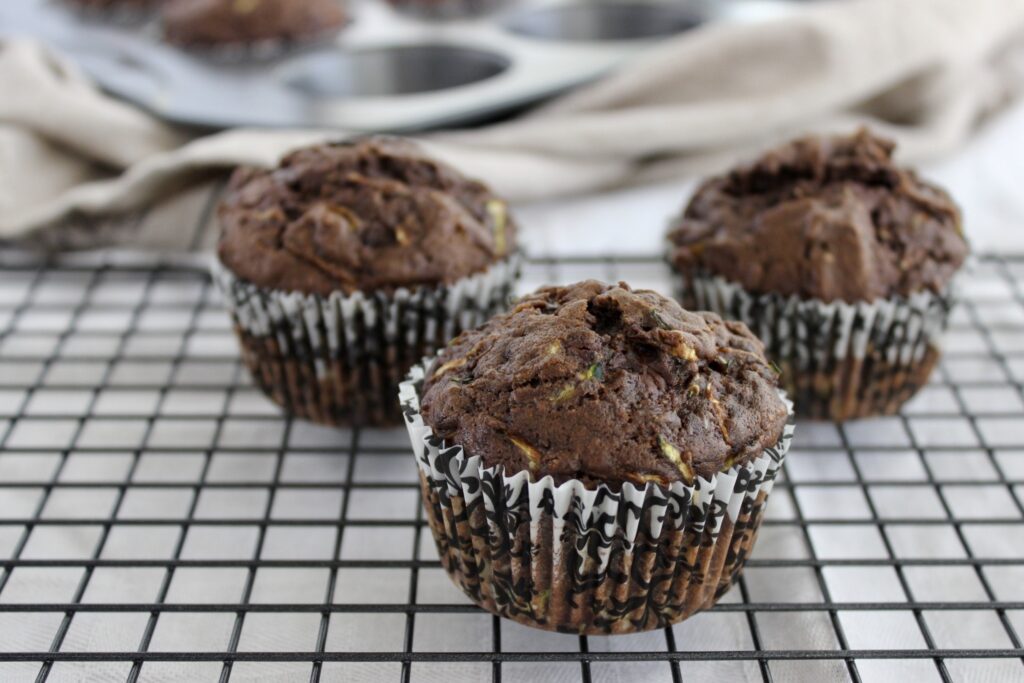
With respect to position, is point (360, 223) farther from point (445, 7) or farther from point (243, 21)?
point (445, 7)

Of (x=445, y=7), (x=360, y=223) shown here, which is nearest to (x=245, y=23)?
(x=445, y=7)

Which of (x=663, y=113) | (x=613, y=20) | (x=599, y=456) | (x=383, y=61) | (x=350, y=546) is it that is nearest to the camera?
(x=599, y=456)

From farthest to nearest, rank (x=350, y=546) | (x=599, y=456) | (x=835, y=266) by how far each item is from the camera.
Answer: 1. (x=835, y=266)
2. (x=350, y=546)
3. (x=599, y=456)

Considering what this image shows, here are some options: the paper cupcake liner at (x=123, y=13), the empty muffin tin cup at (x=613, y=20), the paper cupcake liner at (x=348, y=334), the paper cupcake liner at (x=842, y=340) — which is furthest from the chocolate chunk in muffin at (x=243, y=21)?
the paper cupcake liner at (x=842, y=340)

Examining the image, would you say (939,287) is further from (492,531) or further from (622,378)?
(492,531)

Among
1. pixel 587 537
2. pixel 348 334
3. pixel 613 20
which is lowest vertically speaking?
pixel 613 20

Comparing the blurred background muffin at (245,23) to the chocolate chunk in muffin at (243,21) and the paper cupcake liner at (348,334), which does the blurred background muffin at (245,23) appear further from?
the paper cupcake liner at (348,334)
